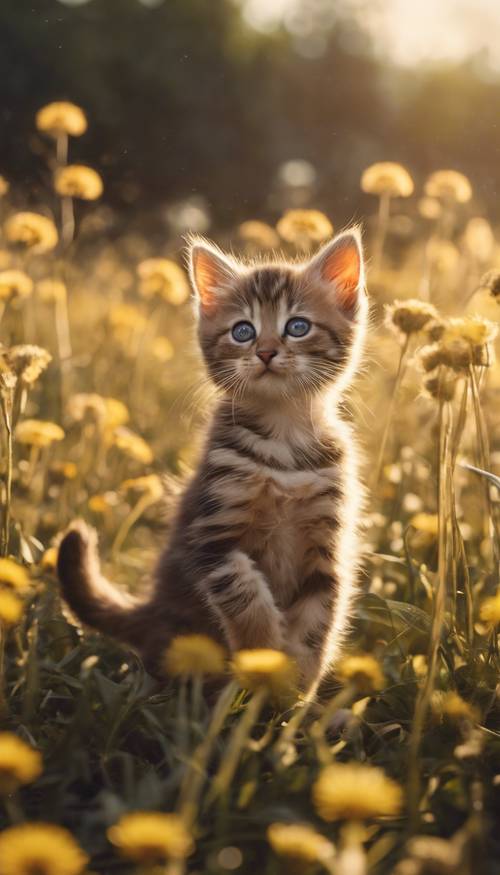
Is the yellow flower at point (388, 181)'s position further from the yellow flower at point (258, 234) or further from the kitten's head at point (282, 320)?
the yellow flower at point (258, 234)

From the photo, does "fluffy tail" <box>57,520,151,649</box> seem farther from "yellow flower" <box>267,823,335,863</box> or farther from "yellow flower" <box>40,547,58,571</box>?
"yellow flower" <box>267,823,335,863</box>

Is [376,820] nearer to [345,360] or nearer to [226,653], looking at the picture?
[226,653]

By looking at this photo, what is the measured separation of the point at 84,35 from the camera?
1115cm

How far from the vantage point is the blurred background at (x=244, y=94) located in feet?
33.2

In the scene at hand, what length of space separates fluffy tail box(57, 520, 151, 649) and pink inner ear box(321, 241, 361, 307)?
899 mm

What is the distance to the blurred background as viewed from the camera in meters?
10.1

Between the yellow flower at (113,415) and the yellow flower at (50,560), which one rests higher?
the yellow flower at (113,415)

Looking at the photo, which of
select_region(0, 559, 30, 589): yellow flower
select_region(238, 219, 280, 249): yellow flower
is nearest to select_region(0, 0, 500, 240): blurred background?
select_region(238, 219, 280, 249): yellow flower

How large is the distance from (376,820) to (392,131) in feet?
42.6

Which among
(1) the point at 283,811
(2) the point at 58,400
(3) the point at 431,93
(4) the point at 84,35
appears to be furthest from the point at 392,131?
(1) the point at 283,811

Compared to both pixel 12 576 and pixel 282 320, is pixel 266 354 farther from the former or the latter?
pixel 12 576

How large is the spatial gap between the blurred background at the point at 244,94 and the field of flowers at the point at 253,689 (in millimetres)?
6248

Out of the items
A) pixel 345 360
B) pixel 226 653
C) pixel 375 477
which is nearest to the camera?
pixel 226 653

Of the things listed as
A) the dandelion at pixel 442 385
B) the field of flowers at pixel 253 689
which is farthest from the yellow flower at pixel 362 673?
the dandelion at pixel 442 385
